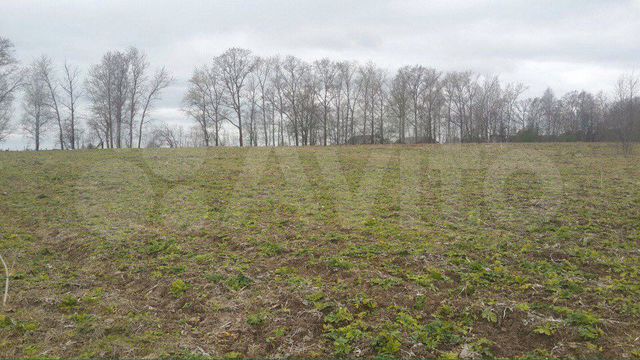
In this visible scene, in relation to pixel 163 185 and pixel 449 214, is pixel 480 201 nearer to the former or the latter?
pixel 449 214

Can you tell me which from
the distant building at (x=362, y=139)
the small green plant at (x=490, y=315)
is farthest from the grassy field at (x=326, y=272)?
the distant building at (x=362, y=139)

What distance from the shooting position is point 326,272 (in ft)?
17.8

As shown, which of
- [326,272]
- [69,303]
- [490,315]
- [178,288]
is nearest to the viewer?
[490,315]

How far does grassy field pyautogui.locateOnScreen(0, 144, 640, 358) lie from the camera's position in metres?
3.84

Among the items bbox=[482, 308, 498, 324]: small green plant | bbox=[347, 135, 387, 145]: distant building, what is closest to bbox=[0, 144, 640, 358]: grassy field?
bbox=[482, 308, 498, 324]: small green plant

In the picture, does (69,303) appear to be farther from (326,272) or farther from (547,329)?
(547,329)

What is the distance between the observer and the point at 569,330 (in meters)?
3.81

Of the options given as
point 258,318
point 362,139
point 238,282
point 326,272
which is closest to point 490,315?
point 326,272

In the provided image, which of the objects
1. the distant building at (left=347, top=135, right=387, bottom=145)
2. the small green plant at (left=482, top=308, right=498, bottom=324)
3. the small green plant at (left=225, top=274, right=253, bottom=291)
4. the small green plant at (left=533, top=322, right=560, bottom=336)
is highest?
the distant building at (left=347, top=135, right=387, bottom=145)

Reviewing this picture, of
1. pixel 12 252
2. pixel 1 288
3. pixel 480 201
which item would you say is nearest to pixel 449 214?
pixel 480 201

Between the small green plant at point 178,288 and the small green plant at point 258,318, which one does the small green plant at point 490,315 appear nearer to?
the small green plant at point 258,318

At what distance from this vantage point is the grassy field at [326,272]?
12.6 feet

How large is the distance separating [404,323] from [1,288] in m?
5.47

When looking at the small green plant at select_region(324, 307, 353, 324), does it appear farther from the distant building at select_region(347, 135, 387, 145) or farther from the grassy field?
the distant building at select_region(347, 135, 387, 145)
